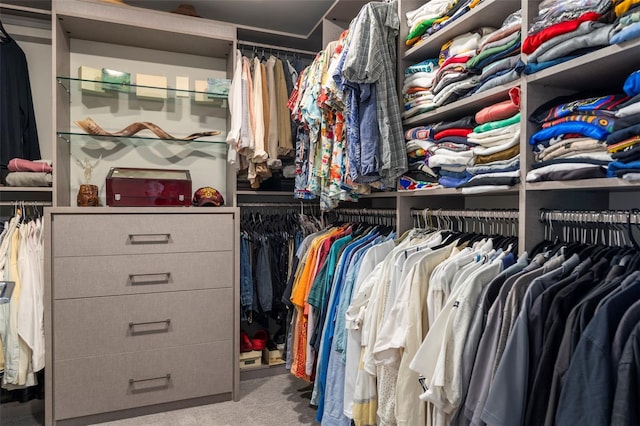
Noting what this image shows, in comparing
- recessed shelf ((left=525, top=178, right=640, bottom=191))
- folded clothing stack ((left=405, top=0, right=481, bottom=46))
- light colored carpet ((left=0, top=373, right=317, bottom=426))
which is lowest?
light colored carpet ((left=0, top=373, right=317, bottom=426))

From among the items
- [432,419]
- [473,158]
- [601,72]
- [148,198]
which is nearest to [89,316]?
[148,198]

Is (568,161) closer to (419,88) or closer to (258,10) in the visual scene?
(419,88)

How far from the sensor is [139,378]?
2201 millimetres

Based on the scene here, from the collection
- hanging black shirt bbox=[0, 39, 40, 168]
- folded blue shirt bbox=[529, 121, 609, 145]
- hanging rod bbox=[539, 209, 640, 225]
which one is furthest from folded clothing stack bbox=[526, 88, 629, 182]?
hanging black shirt bbox=[0, 39, 40, 168]

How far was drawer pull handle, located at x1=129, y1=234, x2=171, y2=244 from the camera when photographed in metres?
2.19

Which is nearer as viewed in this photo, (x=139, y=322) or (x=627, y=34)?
(x=627, y=34)

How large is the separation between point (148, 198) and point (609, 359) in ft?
6.99

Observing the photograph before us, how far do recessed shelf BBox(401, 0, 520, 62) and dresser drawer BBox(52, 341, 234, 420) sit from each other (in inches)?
72.4

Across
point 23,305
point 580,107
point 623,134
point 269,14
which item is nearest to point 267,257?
point 23,305

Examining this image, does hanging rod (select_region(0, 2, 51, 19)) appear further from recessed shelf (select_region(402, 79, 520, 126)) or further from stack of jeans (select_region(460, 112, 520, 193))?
stack of jeans (select_region(460, 112, 520, 193))

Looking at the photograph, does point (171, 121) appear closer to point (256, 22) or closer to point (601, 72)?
point (256, 22)

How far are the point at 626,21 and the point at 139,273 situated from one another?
7.26 feet

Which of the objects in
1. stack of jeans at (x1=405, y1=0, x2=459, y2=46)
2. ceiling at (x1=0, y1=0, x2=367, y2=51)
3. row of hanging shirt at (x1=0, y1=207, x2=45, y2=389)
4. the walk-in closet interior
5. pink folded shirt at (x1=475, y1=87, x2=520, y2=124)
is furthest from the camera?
ceiling at (x1=0, y1=0, x2=367, y2=51)

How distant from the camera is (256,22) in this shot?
2914 mm
